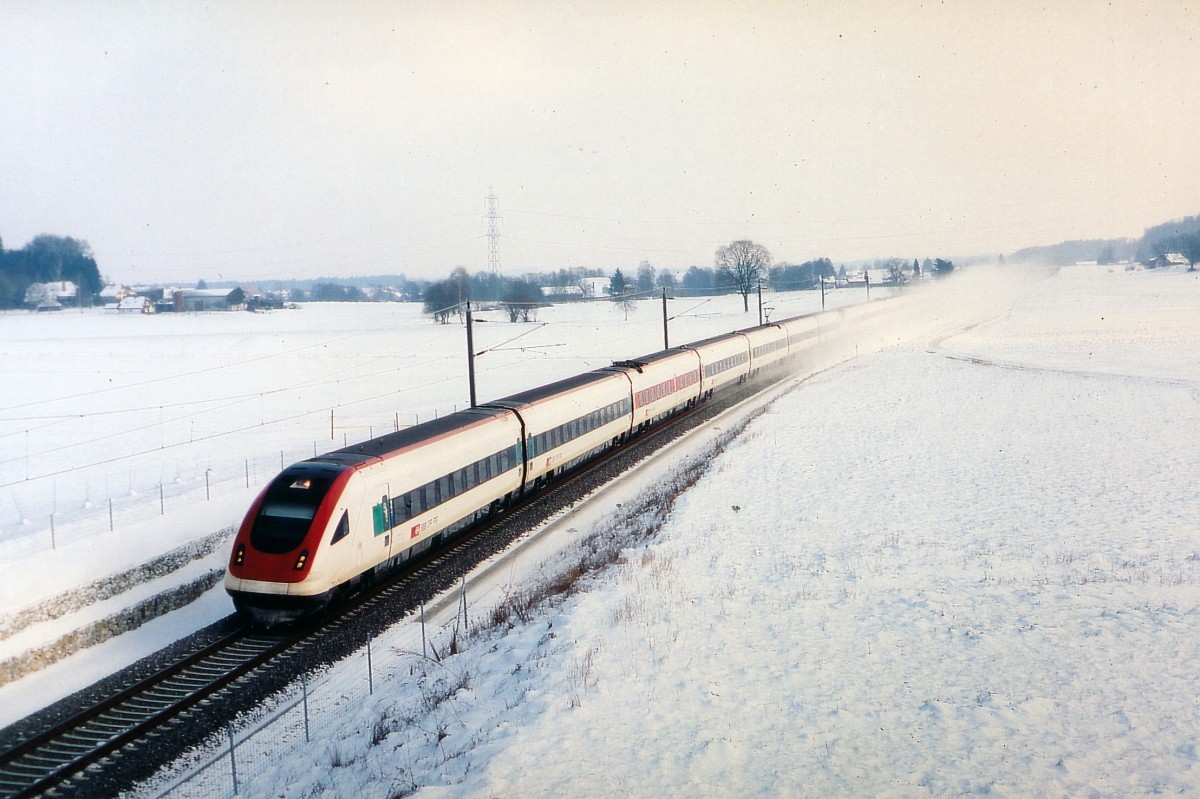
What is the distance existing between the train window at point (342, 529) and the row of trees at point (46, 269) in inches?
4114

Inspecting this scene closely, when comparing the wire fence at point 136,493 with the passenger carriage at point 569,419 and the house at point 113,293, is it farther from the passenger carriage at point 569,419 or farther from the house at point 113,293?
the house at point 113,293

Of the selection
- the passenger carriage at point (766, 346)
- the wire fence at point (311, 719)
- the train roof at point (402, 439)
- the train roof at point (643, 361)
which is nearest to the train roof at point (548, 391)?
the train roof at point (402, 439)

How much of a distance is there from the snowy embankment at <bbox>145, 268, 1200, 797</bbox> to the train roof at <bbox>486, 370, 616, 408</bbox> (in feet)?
14.9

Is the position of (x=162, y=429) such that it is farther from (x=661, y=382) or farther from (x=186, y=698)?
(x=186, y=698)

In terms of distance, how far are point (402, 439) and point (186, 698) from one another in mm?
7527

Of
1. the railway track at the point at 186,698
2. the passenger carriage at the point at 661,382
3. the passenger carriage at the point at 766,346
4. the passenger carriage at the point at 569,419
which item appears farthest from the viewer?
the passenger carriage at the point at 766,346

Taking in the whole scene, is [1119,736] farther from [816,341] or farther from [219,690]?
[816,341]

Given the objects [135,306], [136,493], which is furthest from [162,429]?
[135,306]

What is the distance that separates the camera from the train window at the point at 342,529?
1533 cm

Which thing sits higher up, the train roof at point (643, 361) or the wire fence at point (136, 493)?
the train roof at point (643, 361)

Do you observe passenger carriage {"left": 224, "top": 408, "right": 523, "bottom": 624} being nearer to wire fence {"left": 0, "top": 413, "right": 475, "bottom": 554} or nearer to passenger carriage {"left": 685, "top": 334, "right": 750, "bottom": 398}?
wire fence {"left": 0, "top": 413, "right": 475, "bottom": 554}

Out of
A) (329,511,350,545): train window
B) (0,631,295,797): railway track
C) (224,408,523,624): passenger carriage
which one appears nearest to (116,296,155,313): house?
(224,408,523,624): passenger carriage

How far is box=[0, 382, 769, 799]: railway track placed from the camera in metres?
11.4

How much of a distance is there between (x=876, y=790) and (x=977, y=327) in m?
83.8
